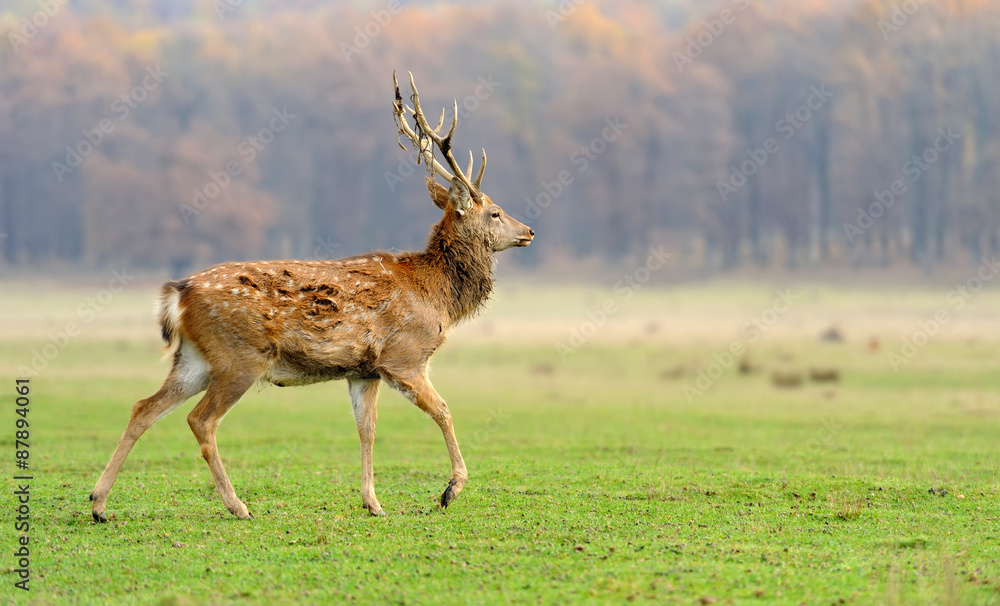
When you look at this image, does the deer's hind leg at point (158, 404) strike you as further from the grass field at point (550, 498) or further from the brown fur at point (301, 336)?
the grass field at point (550, 498)

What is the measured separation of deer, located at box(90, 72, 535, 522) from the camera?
10203 mm

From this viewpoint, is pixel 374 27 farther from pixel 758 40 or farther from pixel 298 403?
pixel 298 403

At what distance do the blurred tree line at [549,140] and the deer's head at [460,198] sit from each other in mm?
51293

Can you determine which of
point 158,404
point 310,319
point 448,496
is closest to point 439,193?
point 310,319

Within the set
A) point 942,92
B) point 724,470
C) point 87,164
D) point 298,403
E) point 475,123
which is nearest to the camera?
point 724,470

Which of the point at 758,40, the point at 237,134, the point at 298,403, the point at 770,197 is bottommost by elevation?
the point at 298,403

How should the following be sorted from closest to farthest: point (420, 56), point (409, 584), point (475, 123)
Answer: point (409, 584)
point (475, 123)
point (420, 56)

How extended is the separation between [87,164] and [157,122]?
379 inches

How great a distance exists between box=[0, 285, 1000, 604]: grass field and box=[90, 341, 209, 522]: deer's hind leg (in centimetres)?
32

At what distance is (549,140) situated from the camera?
75938mm

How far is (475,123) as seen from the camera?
256 ft

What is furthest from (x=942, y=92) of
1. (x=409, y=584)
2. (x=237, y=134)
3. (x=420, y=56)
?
(x=409, y=584)

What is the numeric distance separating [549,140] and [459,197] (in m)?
64.9

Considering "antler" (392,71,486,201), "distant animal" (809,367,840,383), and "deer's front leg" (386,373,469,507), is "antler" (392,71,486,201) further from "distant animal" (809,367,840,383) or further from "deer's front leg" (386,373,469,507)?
"distant animal" (809,367,840,383)
